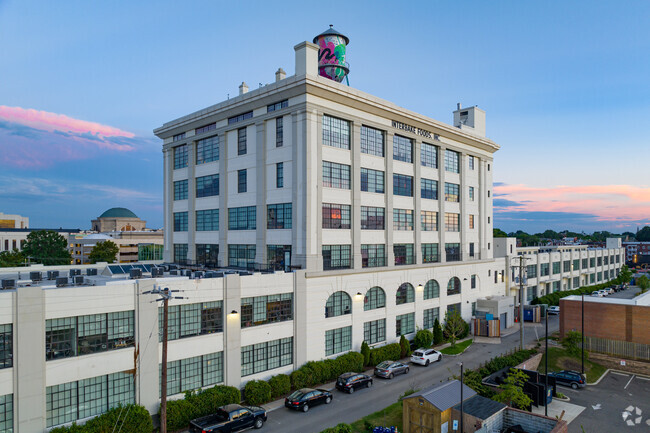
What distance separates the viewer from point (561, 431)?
24156 millimetres

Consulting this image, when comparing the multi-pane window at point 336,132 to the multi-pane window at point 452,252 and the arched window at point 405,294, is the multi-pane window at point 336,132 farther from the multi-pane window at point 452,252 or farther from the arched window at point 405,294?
the multi-pane window at point 452,252

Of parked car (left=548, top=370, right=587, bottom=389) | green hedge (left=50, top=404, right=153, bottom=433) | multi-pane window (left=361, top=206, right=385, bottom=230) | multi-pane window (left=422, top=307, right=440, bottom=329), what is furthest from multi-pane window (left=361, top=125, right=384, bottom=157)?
green hedge (left=50, top=404, right=153, bottom=433)

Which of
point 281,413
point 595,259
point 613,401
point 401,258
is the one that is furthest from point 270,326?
point 595,259

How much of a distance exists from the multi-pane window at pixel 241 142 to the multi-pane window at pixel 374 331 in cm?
2125

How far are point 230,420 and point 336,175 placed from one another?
22746mm

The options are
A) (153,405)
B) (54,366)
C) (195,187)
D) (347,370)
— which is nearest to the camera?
(54,366)

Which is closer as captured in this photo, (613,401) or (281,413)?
(281,413)

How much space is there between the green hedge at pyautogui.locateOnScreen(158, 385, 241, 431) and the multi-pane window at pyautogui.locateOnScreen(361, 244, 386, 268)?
18128 millimetres

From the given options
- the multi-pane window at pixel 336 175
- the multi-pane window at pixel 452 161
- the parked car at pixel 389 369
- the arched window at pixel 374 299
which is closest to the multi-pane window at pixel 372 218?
the multi-pane window at pixel 336 175

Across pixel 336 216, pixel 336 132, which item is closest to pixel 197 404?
pixel 336 216

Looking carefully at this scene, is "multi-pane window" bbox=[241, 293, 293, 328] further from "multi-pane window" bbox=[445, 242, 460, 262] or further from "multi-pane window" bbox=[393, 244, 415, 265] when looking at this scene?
"multi-pane window" bbox=[445, 242, 460, 262]

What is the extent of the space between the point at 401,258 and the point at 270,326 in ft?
61.7

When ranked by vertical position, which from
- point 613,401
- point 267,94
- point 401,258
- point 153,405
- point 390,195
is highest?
point 267,94

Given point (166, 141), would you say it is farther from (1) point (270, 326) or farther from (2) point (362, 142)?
(1) point (270, 326)
